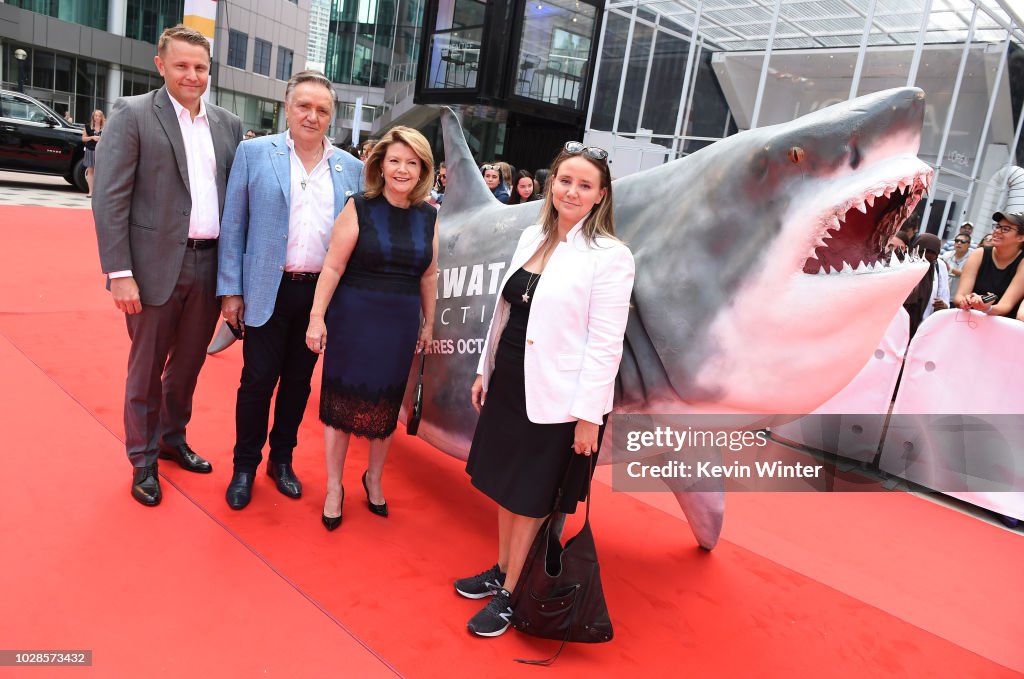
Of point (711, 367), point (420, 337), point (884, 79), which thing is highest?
point (884, 79)

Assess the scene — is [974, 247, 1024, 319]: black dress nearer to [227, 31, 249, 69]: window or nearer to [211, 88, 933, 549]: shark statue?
[211, 88, 933, 549]: shark statue

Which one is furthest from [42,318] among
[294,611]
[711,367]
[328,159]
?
[711,367]

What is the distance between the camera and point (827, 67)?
12.5m

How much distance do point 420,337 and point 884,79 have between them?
1191 centimetres

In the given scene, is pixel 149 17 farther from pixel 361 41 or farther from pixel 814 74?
pixel 814 74

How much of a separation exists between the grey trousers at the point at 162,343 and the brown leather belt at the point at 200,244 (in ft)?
0.05

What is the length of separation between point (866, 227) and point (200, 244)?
8.13ft

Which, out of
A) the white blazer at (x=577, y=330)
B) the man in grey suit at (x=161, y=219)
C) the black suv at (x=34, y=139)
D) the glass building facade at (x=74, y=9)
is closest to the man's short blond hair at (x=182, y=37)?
the man in grey suit at (x=161, y=219)

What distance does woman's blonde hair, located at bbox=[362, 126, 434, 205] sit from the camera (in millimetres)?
2650

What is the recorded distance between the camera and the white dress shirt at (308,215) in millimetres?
2848

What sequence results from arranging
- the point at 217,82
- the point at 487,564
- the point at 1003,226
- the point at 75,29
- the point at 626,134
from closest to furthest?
the point at 487,564 < the point at 1003,226 < the point at 626,134 < the point at 75,29 < the point at 217,82

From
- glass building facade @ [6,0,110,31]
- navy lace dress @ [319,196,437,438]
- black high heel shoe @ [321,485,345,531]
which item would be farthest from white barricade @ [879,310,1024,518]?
glass building facade @ [6,0,110,31]

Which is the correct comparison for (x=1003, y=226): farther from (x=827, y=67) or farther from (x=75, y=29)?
(x=75, y=29)

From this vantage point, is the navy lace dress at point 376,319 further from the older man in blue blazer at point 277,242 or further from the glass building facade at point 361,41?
the glass building facade at point 361,41
